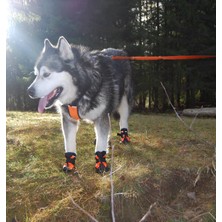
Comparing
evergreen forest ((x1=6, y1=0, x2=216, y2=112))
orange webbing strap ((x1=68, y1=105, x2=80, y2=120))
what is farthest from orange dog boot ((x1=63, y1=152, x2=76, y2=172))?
evergreen forest ((x1=6, y1=0, x2=216, y2=112))

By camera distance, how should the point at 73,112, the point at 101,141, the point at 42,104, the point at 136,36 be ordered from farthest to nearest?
Result: 1. the point at 136,36
2. the point at 101,141
3. the point at 73,112
4. the point at 42,104

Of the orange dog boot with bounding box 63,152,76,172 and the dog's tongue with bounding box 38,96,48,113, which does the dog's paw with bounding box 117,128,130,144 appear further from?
the dog's tongue with bounding box 38,96,48,113

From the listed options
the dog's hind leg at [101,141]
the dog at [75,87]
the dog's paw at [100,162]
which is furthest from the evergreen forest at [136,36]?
the dog's paw at [100,162]

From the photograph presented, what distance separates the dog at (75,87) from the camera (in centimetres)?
220

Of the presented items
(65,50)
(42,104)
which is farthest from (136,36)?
(42,104)

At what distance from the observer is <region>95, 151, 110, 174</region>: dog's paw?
2664 mm

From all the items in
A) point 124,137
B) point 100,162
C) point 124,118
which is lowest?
point 100,162

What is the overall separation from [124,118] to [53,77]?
1.43 metres

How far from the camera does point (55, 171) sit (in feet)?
9.00

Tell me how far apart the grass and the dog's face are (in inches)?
27.8

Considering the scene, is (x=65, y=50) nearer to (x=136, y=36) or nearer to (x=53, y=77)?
(x=53, y=77)

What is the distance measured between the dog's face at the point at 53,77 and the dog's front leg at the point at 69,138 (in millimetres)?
360

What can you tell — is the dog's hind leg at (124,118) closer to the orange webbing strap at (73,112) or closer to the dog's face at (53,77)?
the orange webbing strap at (73,112)

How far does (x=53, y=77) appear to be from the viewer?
7.20 ft
